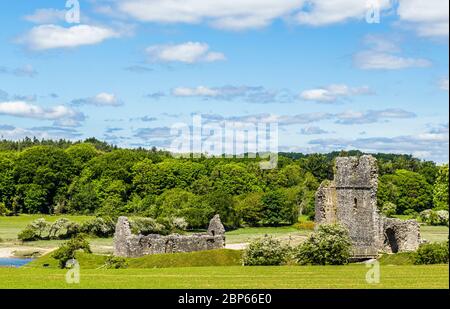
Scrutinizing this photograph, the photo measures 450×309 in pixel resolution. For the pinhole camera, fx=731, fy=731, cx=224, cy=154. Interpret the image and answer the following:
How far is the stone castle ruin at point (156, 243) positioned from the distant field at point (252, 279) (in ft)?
58.3

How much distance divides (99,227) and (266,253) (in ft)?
141

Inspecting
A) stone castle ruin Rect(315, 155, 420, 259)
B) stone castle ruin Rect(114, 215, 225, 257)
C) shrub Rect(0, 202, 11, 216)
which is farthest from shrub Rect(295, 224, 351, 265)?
shrub Rect(0, 202, 11, 216)

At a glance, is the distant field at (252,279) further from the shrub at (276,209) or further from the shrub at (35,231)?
the shrub at (276,209)

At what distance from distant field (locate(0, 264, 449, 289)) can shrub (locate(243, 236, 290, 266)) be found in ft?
19.1

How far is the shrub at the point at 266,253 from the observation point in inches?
1758

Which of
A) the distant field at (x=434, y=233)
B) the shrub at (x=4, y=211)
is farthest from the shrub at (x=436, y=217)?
the shrub at (x=4, y=211)

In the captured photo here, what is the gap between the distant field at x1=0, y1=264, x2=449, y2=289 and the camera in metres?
29.0

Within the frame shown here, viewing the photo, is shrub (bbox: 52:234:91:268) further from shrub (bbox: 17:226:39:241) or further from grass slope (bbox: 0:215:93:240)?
grass slope (bbox: 0:215:93:240)

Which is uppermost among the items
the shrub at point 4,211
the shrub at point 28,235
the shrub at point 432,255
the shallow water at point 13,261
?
the shrub at point 432,255

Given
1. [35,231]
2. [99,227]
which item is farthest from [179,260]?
[35,231]

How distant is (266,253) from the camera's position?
44.7m

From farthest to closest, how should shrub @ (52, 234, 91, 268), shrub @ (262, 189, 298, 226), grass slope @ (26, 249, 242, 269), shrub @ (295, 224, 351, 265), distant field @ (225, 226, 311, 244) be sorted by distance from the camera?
shrub @ (262, 189, 298, 226)
distant field @ (225, 226, 311, 244)
shrub @ (52, 234, 91, 268)
grass slope @ (26, 249, 242, 269)
shrub @ (295, 224, 351, 265)

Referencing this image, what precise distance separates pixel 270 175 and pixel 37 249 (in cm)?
6549
